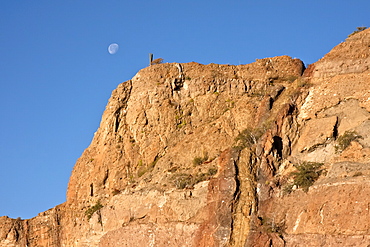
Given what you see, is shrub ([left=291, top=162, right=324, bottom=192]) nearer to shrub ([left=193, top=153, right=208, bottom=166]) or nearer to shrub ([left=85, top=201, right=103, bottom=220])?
shrub ([left=193, top=153, right=208, bottom=166])

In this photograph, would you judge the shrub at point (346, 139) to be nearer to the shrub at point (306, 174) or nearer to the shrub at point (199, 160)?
the shrub at point (306, 174)

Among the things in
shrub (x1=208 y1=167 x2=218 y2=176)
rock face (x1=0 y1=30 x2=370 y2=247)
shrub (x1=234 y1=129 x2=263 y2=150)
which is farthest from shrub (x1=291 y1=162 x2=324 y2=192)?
shrub (x1=208 y1=167 x2=218 y2=176)

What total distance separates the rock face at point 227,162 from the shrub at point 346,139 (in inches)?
3.2

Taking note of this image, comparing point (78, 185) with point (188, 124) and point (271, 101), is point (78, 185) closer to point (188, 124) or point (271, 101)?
point (188, 124)

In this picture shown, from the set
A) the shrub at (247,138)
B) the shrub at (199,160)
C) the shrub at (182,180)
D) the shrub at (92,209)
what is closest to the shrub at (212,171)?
the shrub at (182,180)

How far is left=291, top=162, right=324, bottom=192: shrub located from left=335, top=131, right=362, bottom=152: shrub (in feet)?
4.59

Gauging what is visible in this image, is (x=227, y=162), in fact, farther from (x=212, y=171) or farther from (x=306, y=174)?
(x=306, y=174)

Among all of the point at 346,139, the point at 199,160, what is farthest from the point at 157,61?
the point at 346,139

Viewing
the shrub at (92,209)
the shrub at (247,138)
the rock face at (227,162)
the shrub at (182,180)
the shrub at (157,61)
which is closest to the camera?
the rock face at (227,162)

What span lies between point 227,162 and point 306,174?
543 cm

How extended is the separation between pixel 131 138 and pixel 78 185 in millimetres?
4719

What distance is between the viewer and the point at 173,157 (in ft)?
209

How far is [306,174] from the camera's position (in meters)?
55.1

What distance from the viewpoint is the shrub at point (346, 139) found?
56.2m
